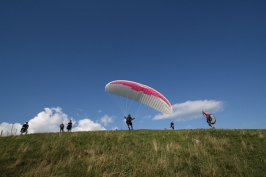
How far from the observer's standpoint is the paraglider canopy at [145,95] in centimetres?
2165

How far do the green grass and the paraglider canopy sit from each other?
709 centimetres

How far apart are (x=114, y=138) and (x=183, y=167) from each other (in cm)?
676

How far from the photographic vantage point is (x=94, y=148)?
12.3 metres

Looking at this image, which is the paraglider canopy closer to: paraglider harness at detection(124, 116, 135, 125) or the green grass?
paraglider harness at detection(124, 116, 135, 125)

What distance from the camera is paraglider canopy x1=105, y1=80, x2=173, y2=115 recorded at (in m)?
21.6

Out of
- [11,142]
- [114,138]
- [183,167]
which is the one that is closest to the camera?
[183,167]

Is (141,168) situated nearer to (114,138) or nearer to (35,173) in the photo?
(35,173)

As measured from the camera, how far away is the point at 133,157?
1063 centimetres

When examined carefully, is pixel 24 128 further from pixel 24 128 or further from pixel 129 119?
pixel 129 119

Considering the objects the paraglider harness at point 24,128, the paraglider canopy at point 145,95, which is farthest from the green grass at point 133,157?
the paraglider harness at point 24,128

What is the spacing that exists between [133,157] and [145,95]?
11.9 m

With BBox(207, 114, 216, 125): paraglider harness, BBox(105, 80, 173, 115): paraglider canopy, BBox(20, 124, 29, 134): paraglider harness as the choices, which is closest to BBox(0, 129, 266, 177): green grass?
BBox(207, 114, 216, 125): paraglider harness

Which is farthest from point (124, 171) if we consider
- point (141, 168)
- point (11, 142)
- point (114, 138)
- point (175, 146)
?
point (11, 142)

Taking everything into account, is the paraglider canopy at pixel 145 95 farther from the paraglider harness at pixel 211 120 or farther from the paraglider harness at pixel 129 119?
the paraglider harness at pixel 211 120
